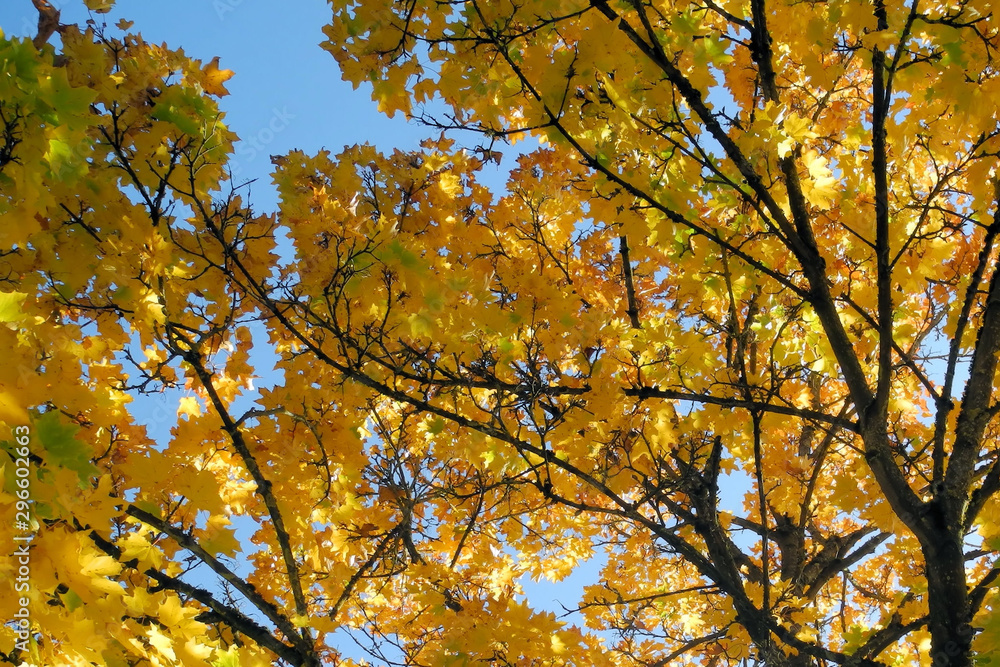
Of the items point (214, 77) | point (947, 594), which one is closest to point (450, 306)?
point (214, 77)

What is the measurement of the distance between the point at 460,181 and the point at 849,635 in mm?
3537

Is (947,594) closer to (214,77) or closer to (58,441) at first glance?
(58,441)

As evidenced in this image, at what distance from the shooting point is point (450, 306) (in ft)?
9.77

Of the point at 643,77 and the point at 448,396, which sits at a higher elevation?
the point at 643,77

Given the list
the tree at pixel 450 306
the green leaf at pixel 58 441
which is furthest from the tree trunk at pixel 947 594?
the green leaf at pixel 58 441

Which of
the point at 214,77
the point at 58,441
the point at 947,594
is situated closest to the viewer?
the point at 58,441

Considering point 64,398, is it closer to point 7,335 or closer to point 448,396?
point 7,335

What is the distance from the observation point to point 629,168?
2869mm

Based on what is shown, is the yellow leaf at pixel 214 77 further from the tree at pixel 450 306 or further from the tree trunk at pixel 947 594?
the tree trunk at pixel 947 594

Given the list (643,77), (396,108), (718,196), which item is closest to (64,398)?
(396,108)

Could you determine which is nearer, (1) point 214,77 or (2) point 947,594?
(2) point 947,594

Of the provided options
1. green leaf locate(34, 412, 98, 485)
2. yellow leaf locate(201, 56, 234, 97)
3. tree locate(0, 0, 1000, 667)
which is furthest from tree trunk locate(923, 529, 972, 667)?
yellow leaf locate(201, 56, 234, 97)

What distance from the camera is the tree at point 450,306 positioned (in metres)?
2.19

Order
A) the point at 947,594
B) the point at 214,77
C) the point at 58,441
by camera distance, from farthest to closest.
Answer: the point at 214,77 < the point at 947,594 < the point at 58,441
